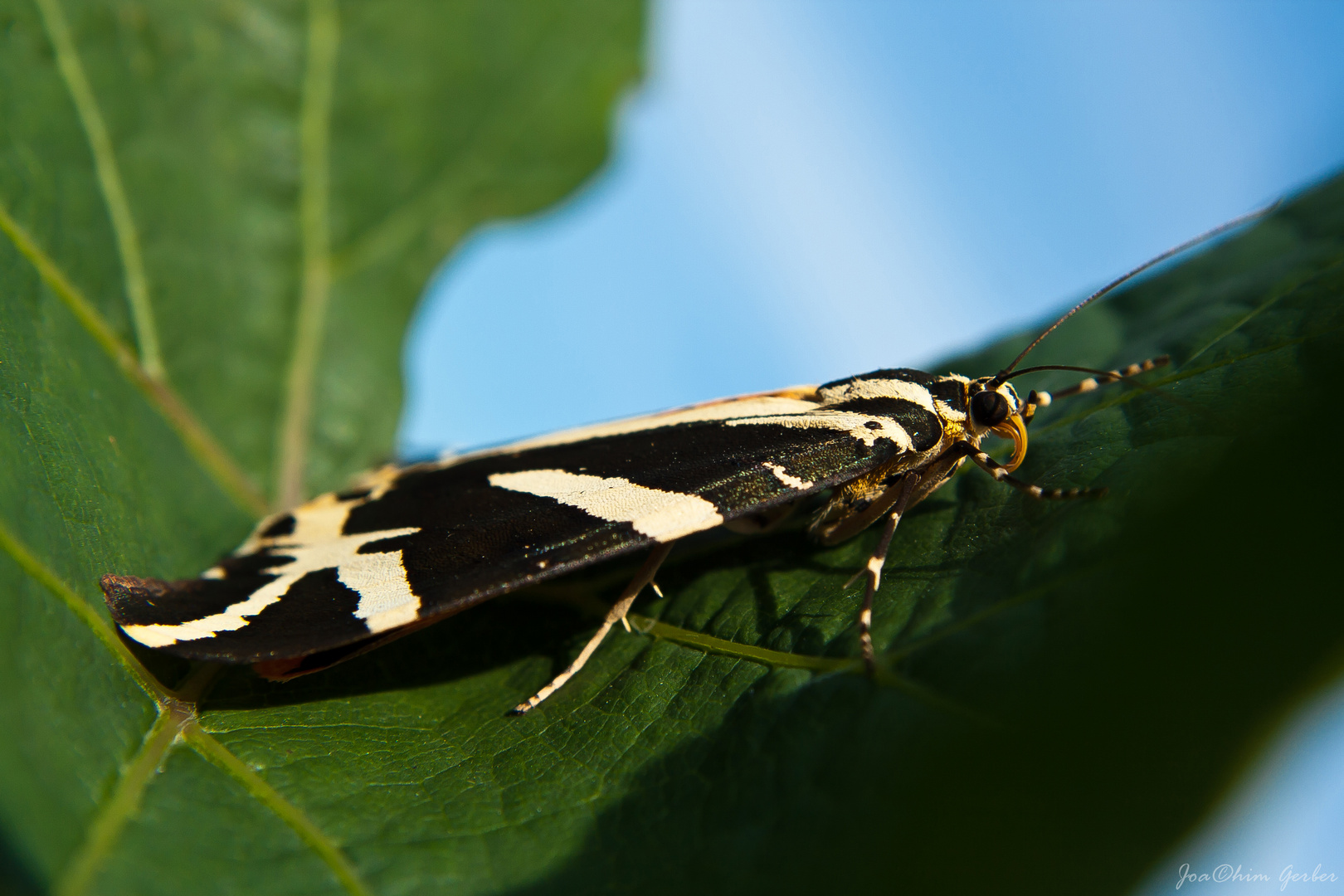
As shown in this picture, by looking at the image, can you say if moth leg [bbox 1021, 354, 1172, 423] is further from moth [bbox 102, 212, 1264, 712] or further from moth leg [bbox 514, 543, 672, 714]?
moth leg [bbox 514, 543, 672, 714]

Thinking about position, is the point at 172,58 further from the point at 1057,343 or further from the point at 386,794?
the point at 1057,343

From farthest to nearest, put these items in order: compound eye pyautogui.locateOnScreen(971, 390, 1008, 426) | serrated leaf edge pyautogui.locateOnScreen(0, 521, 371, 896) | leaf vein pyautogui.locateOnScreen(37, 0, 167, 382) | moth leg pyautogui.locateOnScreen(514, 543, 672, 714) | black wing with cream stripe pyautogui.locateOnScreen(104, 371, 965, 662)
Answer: leaf vein pyautogui.locateOnScreen(37, 0, 167, 382), compound eye pyautogui.locateOnScreen(971, 390, 1008, 426), moth leg pyautogui.locateOnScreen(514, 543, 672, 714), black wing with cream stripe pyautogui.locateOnScreen(104, 371, 965, 662), serrated leaf edge pyautogui.locateOnScreen(0, 521, 371, 896)

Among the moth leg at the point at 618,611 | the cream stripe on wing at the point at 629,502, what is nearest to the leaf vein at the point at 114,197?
the cream stripe on wing at the point at 629,502

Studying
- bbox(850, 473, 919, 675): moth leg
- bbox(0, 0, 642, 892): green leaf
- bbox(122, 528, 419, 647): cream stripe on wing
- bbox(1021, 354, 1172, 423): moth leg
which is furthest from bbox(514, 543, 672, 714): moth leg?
bbox(1021, 354, 1172, 423): moth leg

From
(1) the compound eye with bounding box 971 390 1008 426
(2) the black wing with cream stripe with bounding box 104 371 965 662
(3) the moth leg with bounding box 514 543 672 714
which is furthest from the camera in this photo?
(1) the compound eye with bounding box 971 390 1008 426

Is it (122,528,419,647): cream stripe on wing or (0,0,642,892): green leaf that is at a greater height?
(0,0,642,892): green leaf

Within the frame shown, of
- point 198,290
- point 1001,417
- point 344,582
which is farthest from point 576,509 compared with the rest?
point 198,290
